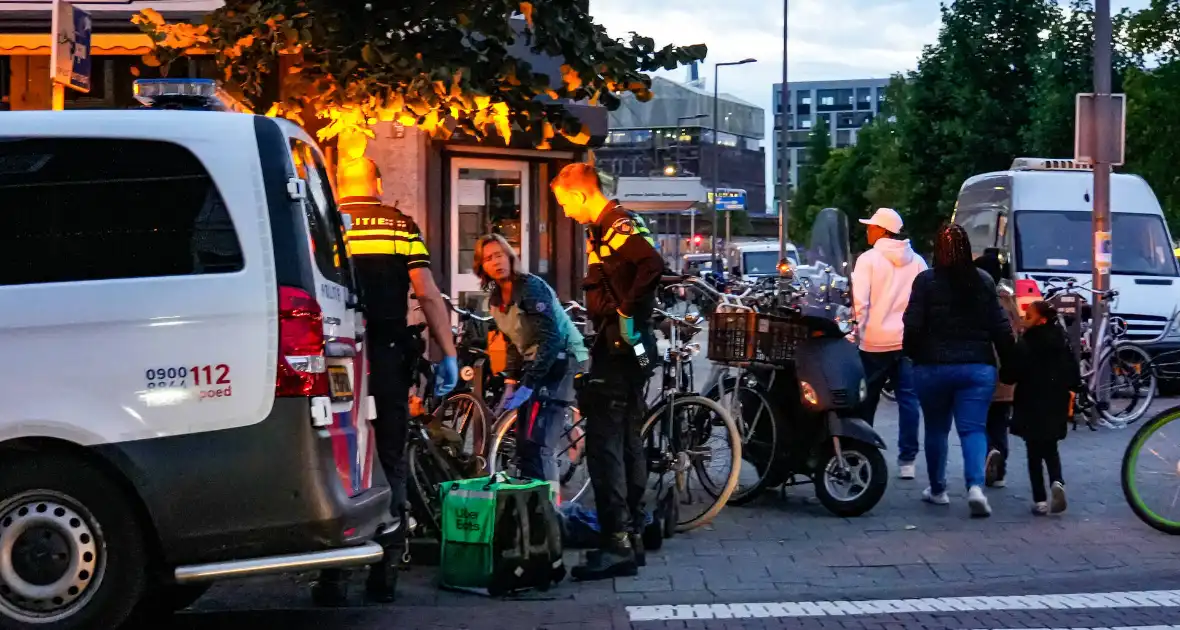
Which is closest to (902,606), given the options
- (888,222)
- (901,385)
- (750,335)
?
(750,335)

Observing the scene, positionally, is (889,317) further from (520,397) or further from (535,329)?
(520,397)

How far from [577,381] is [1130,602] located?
2620mm

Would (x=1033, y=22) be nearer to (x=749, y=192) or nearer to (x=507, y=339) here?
(x=507, y=339)

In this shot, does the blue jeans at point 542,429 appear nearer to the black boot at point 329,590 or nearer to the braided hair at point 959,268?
the black boot at point 329,590

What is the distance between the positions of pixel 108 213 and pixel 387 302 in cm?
174

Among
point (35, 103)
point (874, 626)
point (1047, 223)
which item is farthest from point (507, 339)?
point (1047, 223)

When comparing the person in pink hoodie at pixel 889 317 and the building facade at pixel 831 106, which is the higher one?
the building facade at pixel 831 106

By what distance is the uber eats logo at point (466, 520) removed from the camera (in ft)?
21.4

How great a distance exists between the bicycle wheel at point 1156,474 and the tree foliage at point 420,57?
3166mm

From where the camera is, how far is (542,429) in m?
7.97

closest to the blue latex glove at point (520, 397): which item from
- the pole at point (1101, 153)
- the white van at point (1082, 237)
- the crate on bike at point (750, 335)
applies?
the crate on bike at point (750, 335)

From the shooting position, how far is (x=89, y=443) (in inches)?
197

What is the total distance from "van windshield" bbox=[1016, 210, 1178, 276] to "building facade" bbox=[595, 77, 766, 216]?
31389 millimetres

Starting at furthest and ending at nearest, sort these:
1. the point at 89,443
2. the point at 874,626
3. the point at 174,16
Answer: the point at 174,16, the point at 874,626, the point at 89,443
